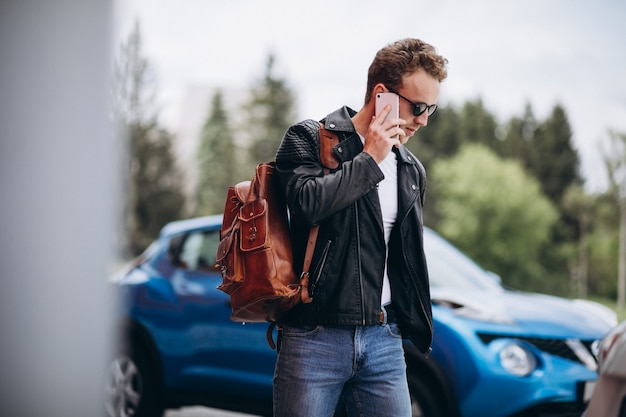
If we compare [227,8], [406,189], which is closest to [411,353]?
[406,189]

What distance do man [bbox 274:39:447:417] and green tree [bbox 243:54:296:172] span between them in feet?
202

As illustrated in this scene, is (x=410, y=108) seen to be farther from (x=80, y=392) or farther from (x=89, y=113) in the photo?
(x=80, y=392)

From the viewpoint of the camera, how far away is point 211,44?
67312 millimetres

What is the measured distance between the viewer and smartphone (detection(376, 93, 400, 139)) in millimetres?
2555

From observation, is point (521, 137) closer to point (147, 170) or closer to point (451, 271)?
point (147, 170)

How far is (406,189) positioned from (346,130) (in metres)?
0.28

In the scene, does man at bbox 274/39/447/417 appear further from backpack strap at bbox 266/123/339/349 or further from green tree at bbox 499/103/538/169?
green tree at bbox 499/103/538/169

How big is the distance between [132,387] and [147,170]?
50.2 meters

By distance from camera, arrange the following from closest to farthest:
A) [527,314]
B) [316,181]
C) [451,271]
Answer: [316,181] < [527,314] < [451,271]

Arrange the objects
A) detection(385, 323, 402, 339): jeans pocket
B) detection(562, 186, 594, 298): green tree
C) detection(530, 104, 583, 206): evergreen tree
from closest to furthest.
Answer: detection(385, 323, 402, 339): jeans pocket < detection(562, 186, 594, 298): green tree < detection(530, 104, 583, 206): evergreen tree

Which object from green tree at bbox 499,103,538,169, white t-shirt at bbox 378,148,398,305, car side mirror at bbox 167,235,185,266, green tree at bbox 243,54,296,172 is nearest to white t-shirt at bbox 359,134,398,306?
white t-shirt at bbox 378,148,398,305

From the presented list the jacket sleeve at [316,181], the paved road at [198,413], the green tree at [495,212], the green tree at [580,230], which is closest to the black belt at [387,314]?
the jacket sleeve at [316,181]

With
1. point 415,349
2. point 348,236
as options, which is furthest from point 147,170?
point 348,236

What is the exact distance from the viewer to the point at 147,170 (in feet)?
181
